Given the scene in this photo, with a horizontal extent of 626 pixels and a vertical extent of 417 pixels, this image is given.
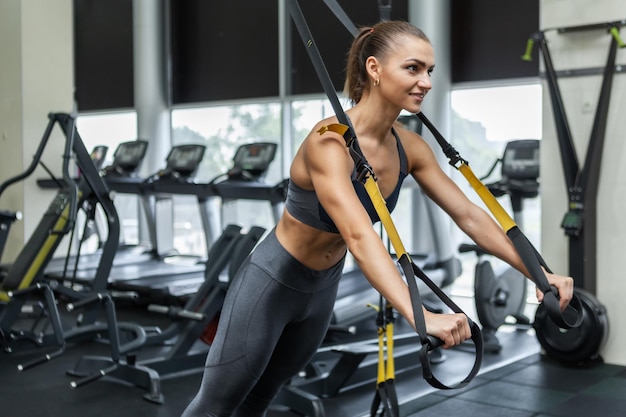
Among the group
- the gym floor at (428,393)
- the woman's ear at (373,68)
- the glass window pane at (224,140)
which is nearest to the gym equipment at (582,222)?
the gym floor at (428,393)

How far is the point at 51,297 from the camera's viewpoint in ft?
15.3

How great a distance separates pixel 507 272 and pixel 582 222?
790mm

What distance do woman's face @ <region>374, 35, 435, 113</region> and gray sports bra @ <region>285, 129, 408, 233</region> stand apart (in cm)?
26

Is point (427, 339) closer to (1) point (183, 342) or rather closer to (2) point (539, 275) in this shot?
(2) point (539, 275)

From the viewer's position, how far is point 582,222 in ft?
15.4

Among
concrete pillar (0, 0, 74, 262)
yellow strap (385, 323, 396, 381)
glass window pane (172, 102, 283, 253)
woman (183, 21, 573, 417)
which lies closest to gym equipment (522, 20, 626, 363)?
yellow strap (385, 323, 396, 381)

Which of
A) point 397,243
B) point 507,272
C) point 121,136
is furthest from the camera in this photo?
point 121,136

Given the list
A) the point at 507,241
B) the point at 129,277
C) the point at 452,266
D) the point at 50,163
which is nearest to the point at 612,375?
the point at 452,266

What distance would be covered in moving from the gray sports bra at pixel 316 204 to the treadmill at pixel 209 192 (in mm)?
4148

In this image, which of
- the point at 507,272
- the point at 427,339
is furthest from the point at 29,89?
the point at 427,339

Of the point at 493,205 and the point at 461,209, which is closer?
the point at 493,205

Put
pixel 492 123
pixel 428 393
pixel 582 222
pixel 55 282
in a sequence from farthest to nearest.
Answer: pixel 492 123, pixel 55 282, pixel 582 222, pixel 428 393

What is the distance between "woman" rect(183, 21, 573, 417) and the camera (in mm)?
1779

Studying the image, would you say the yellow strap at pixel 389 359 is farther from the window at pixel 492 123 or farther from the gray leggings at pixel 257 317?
the window at pixel 492 123
